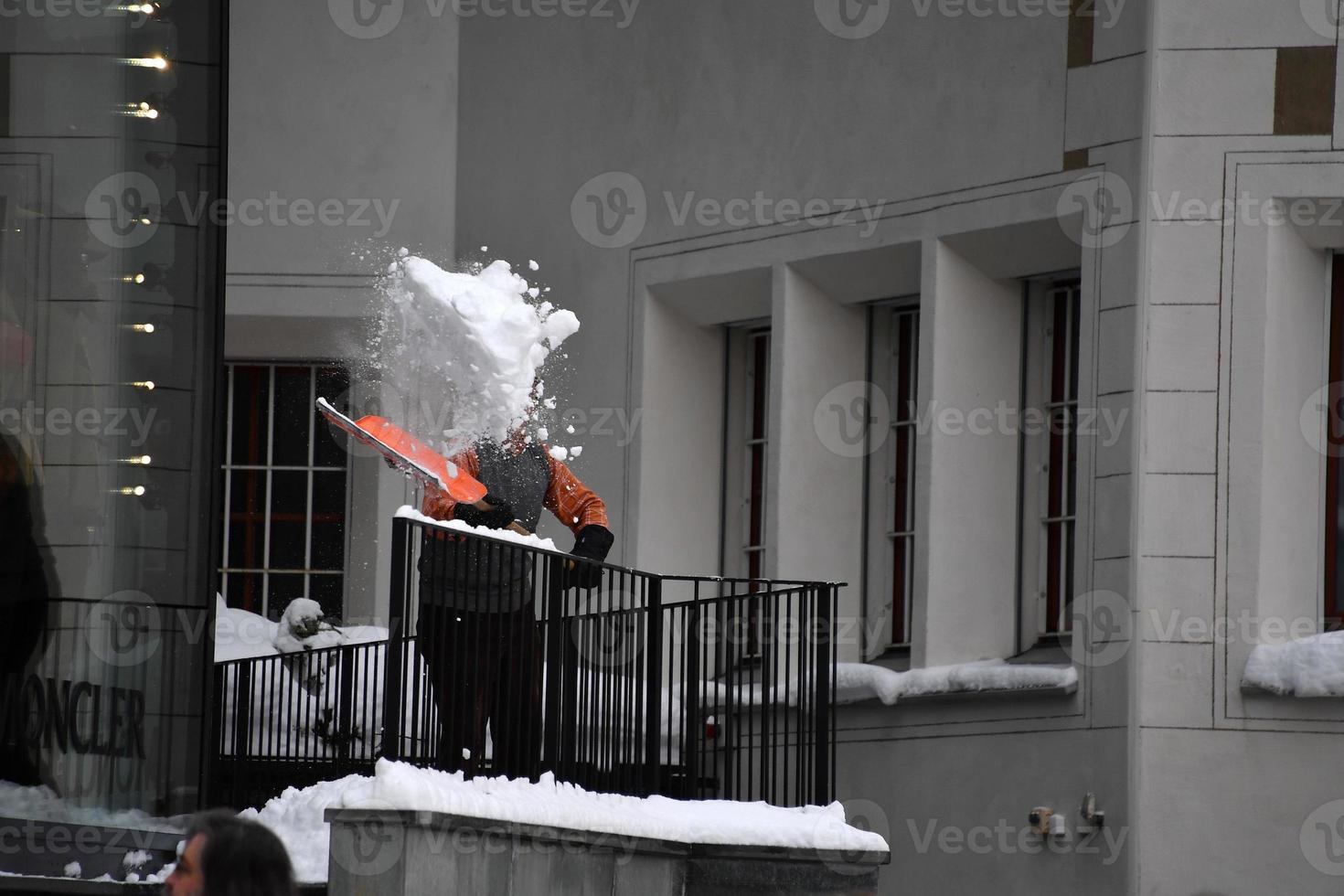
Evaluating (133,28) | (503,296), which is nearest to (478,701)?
(503,296)

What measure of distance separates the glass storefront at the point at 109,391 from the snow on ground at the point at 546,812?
27.3 inches

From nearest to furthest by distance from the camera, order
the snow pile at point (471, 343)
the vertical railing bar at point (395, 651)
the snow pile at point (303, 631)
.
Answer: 1. the vertical railing bar at point (395, 651)
2. the snow pile at point (471, 343)
3. the snow pile at point (303, 631)

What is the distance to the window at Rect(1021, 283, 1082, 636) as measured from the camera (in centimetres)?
1300

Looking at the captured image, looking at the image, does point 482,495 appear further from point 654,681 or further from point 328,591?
point 328,591

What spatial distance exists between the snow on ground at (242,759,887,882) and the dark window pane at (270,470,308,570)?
21.2ft

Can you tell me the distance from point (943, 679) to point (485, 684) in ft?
15.8

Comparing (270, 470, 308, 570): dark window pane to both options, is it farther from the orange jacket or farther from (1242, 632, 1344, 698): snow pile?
(1242, 632, 1344, 698): snow pile

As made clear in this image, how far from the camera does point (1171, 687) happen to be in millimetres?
11664

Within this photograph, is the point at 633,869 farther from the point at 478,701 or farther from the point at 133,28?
the point at 133,28

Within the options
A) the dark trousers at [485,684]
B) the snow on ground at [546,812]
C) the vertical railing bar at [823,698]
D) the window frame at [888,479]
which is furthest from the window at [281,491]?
the dark trousers at [485,684]

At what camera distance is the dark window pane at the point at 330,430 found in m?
15.8

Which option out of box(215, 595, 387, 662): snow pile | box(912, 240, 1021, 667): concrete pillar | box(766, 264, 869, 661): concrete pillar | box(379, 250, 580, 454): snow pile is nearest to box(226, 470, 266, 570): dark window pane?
box(215, 595, 387, 662): snow pile

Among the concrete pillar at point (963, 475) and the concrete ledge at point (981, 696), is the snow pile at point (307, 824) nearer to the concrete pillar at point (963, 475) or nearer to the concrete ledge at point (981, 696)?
the concrete ledge at point (981, 696)

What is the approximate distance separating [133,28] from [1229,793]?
6585 mm
